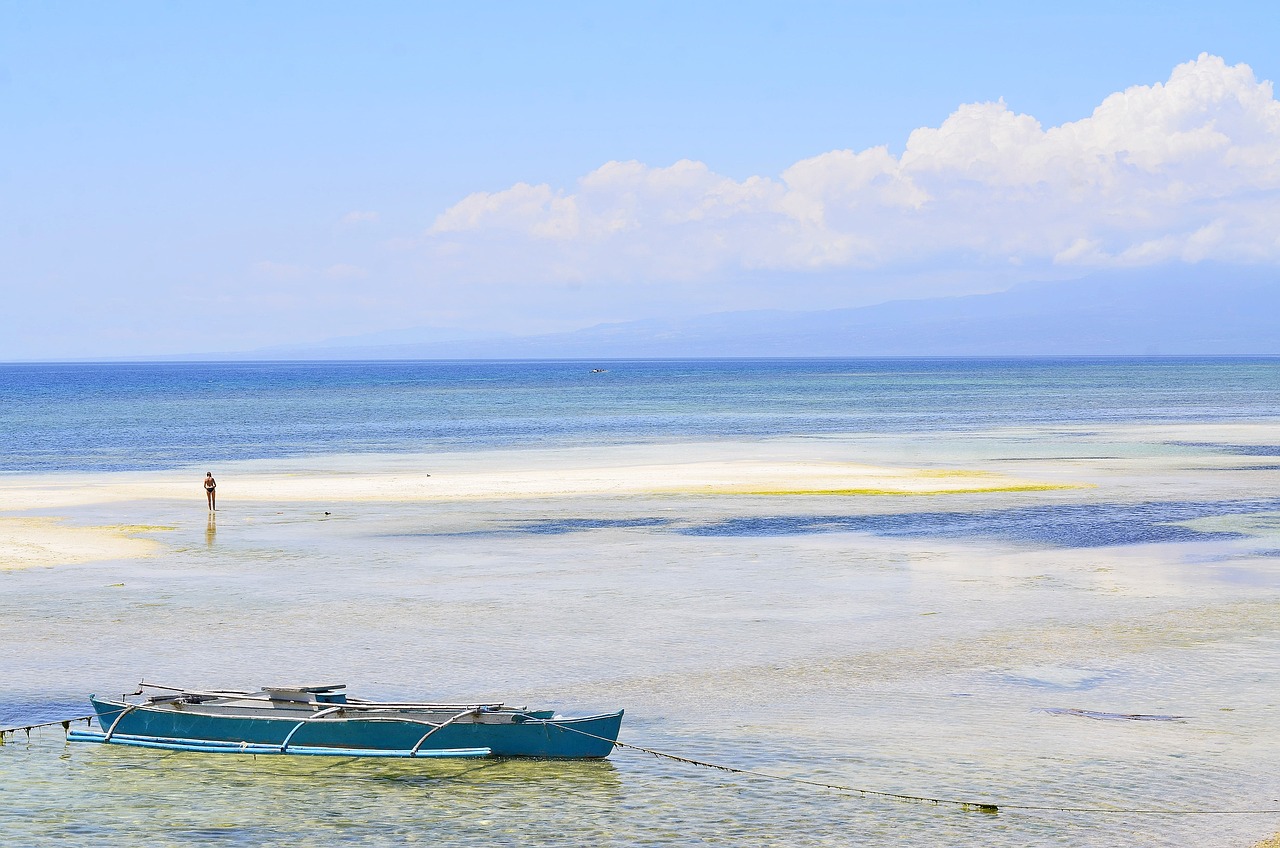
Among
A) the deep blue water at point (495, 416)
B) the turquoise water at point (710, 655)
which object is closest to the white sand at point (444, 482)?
the turquoise water at point (710, 655)

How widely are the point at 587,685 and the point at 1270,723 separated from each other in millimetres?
10658

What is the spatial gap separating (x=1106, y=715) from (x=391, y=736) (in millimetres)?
10779

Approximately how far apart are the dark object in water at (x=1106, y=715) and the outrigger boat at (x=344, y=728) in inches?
286

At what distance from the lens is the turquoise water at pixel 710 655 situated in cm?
1839

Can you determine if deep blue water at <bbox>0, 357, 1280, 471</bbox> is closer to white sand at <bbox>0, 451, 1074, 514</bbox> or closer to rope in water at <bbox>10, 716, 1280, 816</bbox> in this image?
white sand at <bbox>0, 451, 1074, 514</bbox>

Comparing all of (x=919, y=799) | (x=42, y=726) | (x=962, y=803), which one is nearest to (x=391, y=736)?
(x=42, y=726)

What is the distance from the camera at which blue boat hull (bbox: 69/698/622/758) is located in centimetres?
2020

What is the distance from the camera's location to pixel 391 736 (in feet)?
66.9

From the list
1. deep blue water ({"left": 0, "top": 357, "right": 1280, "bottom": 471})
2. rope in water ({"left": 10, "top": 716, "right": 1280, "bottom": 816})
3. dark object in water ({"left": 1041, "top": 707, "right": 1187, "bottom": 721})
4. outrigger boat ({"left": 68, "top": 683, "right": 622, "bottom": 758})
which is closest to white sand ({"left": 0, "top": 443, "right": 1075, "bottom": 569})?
deep blue water ({"left": 0, "top": 357, "right": 1280, "bottom": 471})

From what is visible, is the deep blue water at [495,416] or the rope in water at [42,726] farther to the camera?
the deep blue water at [495,416]

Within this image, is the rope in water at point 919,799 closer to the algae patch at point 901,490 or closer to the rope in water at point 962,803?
the rope in water at point 962,803

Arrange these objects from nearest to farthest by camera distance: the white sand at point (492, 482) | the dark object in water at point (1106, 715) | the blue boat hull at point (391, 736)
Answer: the blue boat hull at point (391, 736) < the dark object in water at point (1106, 715) < the white sand at point (492, 482)

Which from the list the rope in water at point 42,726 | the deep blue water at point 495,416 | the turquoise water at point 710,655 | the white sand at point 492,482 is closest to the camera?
the turquoise water at point 710,655

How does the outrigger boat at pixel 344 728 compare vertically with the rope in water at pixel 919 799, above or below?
above
